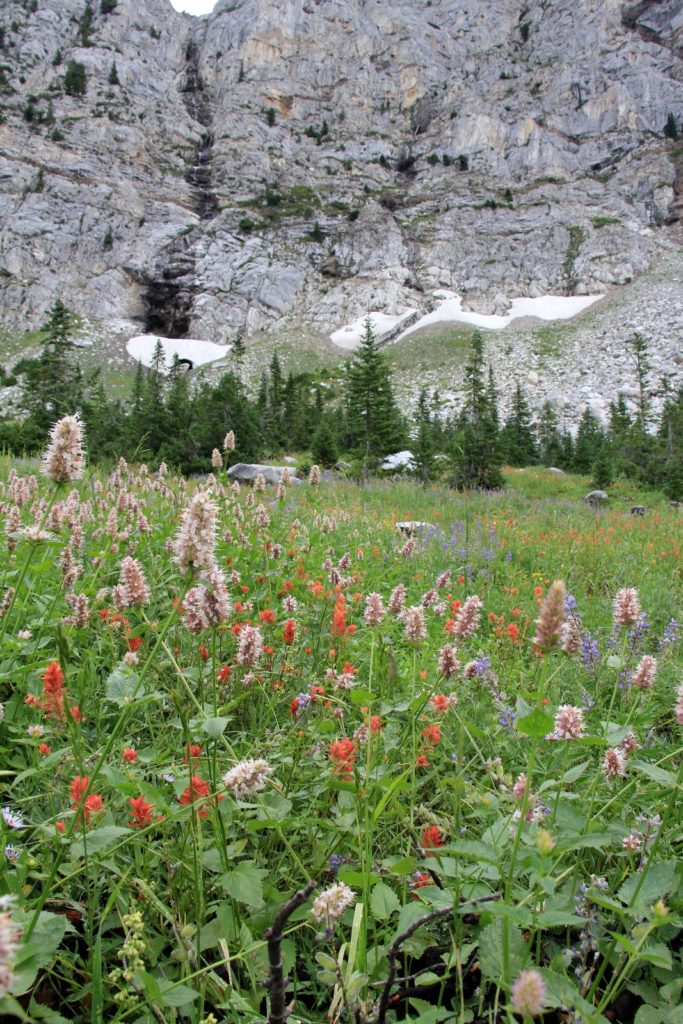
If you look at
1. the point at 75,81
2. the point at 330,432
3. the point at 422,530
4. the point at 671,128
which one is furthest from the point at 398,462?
the point at 75,81

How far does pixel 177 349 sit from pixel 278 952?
3104 inches

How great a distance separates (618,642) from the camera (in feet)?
11.5

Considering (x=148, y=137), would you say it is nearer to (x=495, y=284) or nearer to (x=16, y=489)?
(x=495, y=284)

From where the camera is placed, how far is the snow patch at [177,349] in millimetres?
69381

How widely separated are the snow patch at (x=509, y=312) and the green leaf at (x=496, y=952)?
75.8 meters

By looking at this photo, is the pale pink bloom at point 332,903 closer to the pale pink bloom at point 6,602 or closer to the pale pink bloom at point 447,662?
the pale pink bloom at point 447,662

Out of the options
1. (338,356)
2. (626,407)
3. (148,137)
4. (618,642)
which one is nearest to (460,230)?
(338,356)

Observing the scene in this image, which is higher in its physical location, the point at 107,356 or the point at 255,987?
the point at 107,356

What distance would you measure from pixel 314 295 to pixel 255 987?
283 feet

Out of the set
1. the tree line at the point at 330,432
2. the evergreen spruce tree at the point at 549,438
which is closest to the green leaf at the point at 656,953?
the tree line at the point at 330,432

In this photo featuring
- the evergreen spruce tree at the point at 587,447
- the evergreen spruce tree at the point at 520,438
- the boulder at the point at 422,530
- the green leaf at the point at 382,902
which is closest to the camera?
the green leaf at the point at 382,902

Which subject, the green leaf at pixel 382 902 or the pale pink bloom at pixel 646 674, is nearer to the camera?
the green leaf at pixel 382 902

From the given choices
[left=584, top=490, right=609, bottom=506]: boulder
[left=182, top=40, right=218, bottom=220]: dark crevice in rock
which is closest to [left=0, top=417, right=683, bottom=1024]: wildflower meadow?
[left=584, top=490, right=609, bottom=506]: boulder

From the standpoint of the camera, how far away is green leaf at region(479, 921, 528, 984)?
3.75ft
